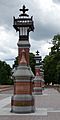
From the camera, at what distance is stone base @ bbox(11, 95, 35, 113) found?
77.6 ft

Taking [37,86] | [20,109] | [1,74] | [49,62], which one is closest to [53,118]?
[20,109]

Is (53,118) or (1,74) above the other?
(1,74)

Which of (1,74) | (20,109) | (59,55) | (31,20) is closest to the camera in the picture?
(20,109)

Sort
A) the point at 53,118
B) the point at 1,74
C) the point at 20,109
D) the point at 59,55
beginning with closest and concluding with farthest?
the point at 53,118, the point at 20,109, the point at 59,55, the point at 1,74

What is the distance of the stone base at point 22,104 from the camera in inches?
931

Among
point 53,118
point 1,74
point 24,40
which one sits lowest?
point 53,118

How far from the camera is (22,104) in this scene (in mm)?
23797

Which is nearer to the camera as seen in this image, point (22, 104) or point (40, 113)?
point (40, 113)

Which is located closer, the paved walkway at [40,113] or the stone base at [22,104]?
the paved walkway at [40,113]

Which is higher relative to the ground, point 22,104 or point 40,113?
point 22,104

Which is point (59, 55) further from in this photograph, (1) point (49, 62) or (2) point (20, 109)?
(2) point (20, 109)

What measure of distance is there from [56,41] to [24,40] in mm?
74958

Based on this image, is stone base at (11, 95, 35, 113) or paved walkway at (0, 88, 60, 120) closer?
paved walkway at (0, 88, 60, 120)

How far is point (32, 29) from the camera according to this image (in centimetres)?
2555
